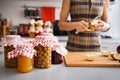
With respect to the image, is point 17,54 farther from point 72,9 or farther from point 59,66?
point 72,9

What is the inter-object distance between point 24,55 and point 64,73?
18 centimetres

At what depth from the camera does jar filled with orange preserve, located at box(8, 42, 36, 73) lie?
805 millimetres

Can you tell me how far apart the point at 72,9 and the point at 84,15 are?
9cm

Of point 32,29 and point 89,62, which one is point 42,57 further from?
point 32,29

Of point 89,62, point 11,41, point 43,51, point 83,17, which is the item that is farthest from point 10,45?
point 83,17

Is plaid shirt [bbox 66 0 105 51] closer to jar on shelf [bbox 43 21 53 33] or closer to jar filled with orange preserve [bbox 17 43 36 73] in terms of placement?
jar filled with orange preserve [bbox 17 43 36 73]

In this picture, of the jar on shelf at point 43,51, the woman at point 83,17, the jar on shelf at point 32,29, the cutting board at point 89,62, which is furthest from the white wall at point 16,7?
the jar on shelf at point 43,51

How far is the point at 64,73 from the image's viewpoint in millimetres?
833

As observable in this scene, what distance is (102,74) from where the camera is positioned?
0.84 meters

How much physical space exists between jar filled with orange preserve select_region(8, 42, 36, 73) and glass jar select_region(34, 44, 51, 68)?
4 centimetres

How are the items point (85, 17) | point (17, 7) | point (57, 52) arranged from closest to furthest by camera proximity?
1. point (57, 52)
2. point (85, 17)
3. point (17, 7)

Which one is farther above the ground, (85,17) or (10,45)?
(85,17)

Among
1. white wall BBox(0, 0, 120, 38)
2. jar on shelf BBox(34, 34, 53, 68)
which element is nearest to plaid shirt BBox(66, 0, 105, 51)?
jar on shelf BBox(34, 34, 53, 68)

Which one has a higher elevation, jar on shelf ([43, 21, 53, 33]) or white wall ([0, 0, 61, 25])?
white wall ([0, 0, 61, 25])
